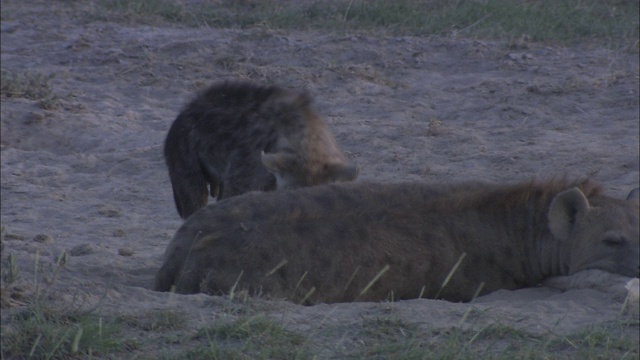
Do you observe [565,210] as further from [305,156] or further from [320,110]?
[320,110]

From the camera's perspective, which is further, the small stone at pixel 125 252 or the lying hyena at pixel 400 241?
the small stone at pixel 125 252

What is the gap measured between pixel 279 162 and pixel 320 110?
9.74 feet

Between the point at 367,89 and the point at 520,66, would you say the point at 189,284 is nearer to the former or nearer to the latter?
the point at 367,89

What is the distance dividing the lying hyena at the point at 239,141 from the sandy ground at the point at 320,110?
0.39 meters

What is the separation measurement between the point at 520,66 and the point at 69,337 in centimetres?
677

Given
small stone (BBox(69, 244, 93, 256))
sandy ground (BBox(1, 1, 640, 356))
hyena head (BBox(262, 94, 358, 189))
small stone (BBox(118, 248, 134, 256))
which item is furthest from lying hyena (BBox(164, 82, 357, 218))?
small stone (BBox(69, 244, 93, 256))

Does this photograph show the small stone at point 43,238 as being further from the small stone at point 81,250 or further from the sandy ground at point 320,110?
the small stone at point 81,250

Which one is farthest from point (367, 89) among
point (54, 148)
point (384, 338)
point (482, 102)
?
point (384, 338)

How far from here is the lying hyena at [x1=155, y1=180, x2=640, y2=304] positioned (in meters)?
4.46

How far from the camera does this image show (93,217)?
684 centimetres

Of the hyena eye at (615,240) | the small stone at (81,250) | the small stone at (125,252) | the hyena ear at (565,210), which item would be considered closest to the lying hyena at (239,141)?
the small stone at (125,252)

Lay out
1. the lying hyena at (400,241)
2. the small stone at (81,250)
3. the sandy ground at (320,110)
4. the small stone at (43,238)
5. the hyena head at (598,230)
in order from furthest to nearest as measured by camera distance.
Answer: the small stone at (43,238) → the small stone at (81,250) → the hyena head at (598,230) → the lying hyena at (400,241) → the sandy ground at (320,110)

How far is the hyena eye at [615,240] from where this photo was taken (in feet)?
15.6

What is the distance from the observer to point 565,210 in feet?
16.2
